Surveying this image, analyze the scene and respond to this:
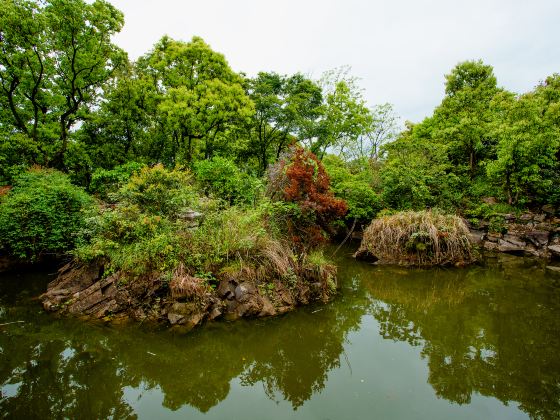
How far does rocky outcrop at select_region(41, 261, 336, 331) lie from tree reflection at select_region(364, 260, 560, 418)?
2.69m

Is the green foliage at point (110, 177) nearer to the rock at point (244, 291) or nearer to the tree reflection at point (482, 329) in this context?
the rock at point (244, 291)

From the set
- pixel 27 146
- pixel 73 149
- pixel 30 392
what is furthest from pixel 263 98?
pixel 30 392

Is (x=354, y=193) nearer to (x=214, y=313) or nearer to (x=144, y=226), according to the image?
(x=214, y=313)

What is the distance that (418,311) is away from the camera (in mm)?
7184

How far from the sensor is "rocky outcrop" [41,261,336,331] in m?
6.25

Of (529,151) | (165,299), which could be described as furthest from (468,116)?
(165,299)

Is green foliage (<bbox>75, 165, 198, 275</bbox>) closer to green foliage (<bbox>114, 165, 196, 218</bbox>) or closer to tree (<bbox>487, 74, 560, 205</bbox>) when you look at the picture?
green foliage (<bbox>114, 165, 196, 218</bbox>)

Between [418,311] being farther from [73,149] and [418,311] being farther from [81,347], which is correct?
[73,149]

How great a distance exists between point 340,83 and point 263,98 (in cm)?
634

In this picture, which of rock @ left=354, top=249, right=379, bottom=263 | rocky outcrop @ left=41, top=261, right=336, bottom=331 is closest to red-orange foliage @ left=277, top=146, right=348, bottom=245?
rocky outcrop @ left=41, top=261, right=336, bottom=331

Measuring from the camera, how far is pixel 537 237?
1286 centimetres

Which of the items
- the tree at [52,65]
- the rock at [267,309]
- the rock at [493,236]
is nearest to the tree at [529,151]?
the rock at [493,236]

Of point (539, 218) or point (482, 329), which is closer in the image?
point (482, 329)

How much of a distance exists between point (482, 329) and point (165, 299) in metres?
6.73
